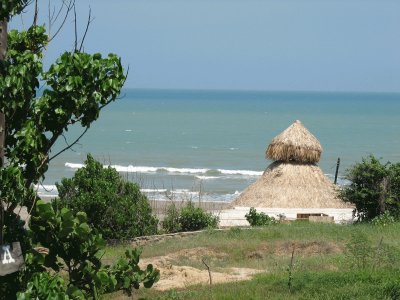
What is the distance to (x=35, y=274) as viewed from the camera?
20.4 feet

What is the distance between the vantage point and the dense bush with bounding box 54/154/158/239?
17.9 meters

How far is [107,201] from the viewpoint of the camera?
59.3 ft

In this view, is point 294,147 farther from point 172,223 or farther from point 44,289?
point 44,289

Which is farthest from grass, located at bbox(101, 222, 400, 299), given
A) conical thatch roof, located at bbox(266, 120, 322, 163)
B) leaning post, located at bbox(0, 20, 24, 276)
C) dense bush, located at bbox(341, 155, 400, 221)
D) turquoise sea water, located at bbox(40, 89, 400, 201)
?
turquoise sea water, located at bbox(40, 89, 400, 201)

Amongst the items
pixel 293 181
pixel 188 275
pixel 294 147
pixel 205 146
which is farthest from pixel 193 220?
pixel 205 146

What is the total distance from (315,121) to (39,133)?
309 feet

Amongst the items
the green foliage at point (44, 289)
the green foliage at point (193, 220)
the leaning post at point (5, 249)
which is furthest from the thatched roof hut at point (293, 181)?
the leaning post at point (5, 249)

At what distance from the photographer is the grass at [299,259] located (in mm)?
10617

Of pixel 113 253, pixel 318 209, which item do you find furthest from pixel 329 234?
pixel 318 209

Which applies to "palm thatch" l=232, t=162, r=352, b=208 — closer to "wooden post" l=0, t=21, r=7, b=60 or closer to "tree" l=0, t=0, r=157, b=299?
"tree" l=0, t=0, r=157, b=299

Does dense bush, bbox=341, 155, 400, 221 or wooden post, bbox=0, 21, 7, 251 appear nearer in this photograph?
wooden post, bbox=0, 21, 7, 251

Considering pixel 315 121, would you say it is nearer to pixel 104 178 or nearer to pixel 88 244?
pixel 104 178

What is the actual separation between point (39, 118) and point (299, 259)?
333 inches

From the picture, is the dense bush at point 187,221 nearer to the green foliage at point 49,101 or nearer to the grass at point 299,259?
the grass at point 299,259
